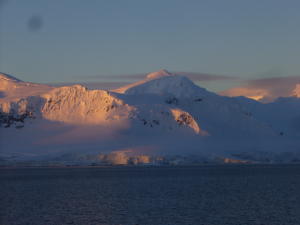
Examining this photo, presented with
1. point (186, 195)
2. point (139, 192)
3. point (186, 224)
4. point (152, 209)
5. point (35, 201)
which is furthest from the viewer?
point (139, 192)

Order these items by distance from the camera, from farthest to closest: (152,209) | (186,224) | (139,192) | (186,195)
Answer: (139,192)
(186,195)
(152,209)
(186,224)

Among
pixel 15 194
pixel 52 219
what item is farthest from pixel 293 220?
pixel 15 194

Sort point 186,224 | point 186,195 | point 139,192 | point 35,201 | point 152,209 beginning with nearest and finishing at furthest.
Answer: point 186,224, point 152,209, point 35,201, point 186,195, point 139,192

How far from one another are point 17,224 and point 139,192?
3641cm

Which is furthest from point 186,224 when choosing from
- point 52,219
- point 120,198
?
point 120,198

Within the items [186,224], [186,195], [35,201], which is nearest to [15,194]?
[35,201]

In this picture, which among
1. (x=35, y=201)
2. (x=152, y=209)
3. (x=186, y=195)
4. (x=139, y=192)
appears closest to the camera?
(x=152, y=209)

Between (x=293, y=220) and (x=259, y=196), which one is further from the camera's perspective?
(x=259, y=196)

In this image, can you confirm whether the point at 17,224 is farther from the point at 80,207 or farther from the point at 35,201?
the point at 35,201

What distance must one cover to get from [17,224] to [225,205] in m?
23.6

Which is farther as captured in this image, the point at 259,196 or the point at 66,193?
the point at 66,193

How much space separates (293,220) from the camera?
59969 mm

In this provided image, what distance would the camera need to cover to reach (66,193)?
9231 centimetres

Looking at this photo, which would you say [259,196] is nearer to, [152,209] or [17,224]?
[152,209]
